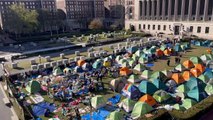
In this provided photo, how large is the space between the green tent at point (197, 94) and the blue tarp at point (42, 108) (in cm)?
1479

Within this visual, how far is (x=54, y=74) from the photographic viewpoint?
3319 cm

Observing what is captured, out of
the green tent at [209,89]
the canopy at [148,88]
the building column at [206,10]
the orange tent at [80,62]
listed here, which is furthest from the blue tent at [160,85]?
the building column at [206,10]

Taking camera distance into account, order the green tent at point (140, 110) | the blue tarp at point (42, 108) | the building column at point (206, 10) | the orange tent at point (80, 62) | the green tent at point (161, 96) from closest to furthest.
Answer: the green tent at point (140, 110), the blue tarp at point (42, 108), the green tent at point (161, 96), the orange tent at point (80, 62), the building column at point (206, 10)

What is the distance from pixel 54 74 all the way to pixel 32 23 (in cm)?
4922

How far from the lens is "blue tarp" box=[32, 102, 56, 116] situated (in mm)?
21638

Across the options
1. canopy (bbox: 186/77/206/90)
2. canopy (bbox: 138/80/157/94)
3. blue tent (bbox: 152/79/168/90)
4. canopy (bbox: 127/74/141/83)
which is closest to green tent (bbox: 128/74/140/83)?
canopy (bbox: 127/74/141/83)

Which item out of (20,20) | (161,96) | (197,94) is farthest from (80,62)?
(20,20)

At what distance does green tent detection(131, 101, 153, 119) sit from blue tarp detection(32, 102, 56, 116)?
879 cm

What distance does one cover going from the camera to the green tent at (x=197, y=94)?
21656 mm

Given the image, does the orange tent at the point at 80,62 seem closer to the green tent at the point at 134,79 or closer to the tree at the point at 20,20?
the green tent at the point at 134,79

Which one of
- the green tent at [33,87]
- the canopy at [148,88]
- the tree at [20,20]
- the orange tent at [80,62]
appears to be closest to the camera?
the canopy at [148,88]

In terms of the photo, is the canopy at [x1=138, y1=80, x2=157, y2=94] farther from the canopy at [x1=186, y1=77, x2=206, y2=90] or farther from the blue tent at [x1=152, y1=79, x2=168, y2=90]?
the canopy at [x1=186, y1=77, x2=206, y2=90]

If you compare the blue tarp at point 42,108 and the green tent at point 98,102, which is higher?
the green tent at point 98,102

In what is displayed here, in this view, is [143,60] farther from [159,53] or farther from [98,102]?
[98,102]
